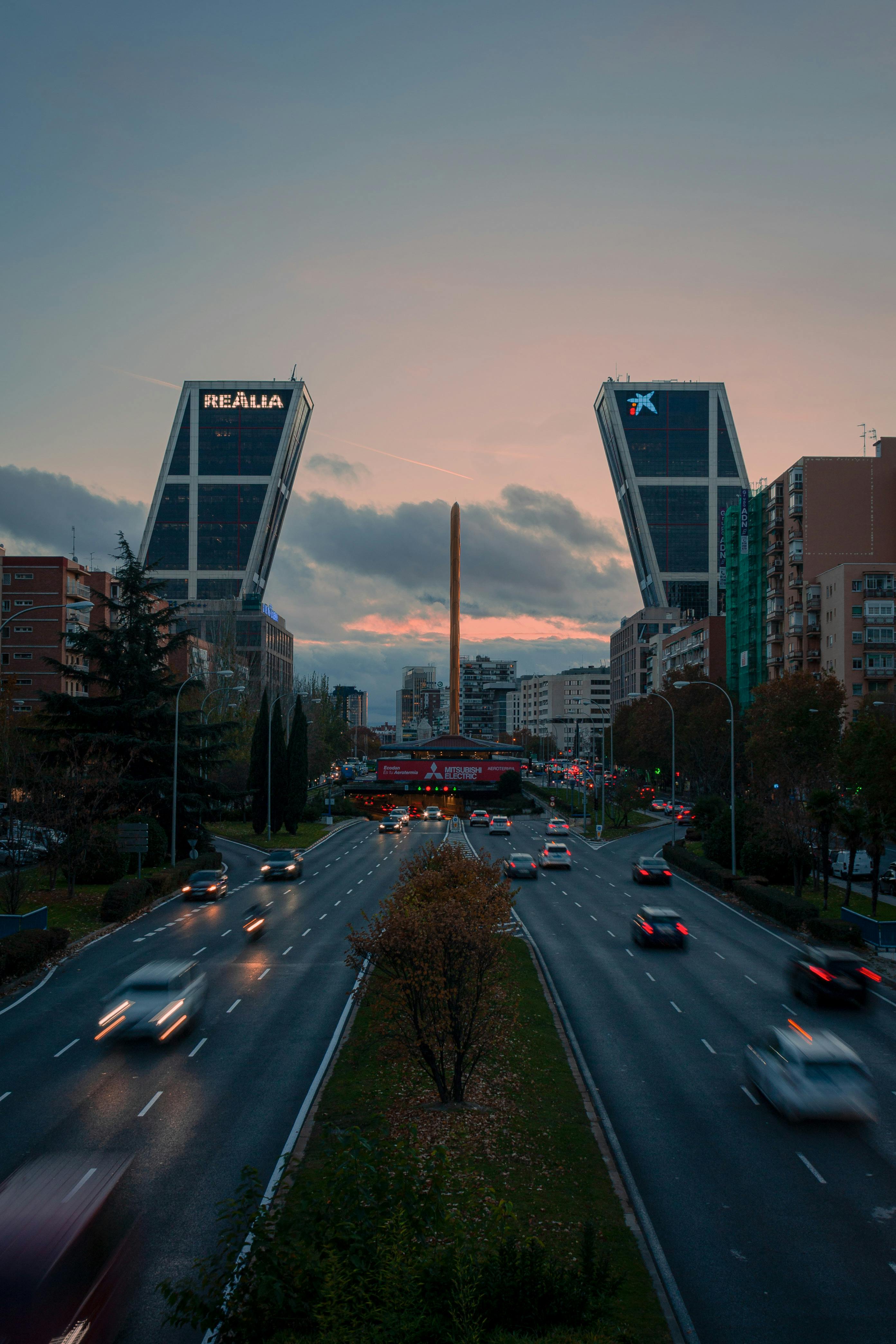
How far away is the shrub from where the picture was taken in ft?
124

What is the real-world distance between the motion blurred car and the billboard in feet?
328

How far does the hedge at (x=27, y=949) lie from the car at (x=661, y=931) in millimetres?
20498

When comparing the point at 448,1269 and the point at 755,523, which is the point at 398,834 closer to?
the point at 755,523

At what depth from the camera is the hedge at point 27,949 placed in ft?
91.7

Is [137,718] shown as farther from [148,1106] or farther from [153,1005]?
[148,1106]

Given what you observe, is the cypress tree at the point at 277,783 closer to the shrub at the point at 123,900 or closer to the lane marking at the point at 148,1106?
the shrub at the point at 123,900

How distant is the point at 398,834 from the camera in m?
79.0

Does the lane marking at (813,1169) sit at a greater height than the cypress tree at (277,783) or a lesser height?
lesser

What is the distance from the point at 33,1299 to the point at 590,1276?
570cm

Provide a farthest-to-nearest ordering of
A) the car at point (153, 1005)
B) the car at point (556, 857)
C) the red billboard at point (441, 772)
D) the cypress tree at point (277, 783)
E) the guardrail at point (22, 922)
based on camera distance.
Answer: the red billboard at point (441, 772)
the cypress tree at point (277, 783)
the car at point (556, 857)
the guardrail at point (22, 922)
the car at point (153, 1005)

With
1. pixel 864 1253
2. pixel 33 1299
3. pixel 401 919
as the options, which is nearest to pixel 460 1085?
pixel 401 919

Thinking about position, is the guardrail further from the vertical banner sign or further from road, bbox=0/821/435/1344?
the vertical banner sign

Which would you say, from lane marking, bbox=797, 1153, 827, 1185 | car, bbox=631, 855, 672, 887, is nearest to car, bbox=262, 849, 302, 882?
car, bbox=631, 855, 672, 887

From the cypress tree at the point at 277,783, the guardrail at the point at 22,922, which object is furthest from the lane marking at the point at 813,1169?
the cypress tree at the point at 277,783
